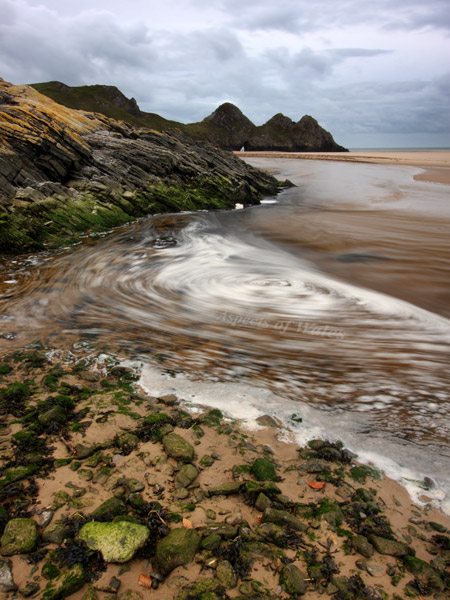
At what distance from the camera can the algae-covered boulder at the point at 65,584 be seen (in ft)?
6.24

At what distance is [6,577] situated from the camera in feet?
6.40

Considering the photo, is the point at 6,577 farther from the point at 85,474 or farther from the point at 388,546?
the point at 388,546

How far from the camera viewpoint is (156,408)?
3.66 metres

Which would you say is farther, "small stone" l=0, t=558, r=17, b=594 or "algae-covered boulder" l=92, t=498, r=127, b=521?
"algae-covered boulder" l=92, t=498, r=127, b=521

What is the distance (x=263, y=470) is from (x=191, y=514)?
70 centimetres

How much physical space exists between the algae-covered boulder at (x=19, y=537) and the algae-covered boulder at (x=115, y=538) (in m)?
0.29

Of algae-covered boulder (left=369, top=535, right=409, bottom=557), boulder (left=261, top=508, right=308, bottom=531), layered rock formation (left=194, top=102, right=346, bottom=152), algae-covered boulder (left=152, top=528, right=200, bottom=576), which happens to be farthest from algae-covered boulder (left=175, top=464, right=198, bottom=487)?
layered rock formation (left=194, top=102, right=346, bottom=152)

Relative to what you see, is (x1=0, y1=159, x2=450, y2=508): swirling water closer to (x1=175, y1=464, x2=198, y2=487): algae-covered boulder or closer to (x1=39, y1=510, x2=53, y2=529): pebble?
(x1=175, y1=464, x2=198, y2=487): algae-covered boulder

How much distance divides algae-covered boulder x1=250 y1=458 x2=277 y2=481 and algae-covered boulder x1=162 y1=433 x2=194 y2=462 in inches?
22.1

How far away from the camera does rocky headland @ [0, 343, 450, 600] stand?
6.66 ft

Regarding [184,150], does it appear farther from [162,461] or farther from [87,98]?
[87,98]

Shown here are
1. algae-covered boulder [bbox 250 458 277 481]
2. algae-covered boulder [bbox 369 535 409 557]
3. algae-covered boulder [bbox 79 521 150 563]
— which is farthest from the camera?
algae-covered boulder [bbox 250 458 277 481]

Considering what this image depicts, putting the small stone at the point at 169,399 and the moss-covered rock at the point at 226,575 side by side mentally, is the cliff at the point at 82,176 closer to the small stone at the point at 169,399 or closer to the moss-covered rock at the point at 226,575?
the small stone at the point at 169,399

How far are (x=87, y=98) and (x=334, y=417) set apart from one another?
360ft
